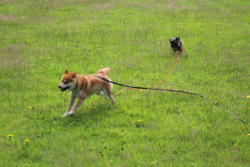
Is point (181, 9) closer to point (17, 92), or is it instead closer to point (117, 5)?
point (117, 5)

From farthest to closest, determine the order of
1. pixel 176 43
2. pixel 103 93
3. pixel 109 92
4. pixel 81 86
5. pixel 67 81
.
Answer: pixel 176 43
pixel 103 93
pixel 109 92
pixel 81 86
pixel 67 81

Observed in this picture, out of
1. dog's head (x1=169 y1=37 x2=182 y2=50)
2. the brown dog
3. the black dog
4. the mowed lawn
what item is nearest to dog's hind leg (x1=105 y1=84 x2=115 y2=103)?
the brown dog

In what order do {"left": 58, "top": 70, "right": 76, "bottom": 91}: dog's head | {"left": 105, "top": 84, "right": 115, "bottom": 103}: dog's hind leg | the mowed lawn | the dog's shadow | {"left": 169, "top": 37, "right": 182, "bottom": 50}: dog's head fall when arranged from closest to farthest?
the mowed lawn < {"left": 58, "top": 70, "right": 76, "bottom": 91}: dog's head < the dog's shadow < {"left": 105, "top": 84, "right": 115, "bottom": 103}: dog's hind leg < {"left": 169, "top": 37, "right": 182, "bottom": 50}: dog's head

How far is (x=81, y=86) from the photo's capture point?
7594mm

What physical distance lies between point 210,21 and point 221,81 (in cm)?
1080

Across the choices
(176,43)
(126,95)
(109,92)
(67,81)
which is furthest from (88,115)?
(176,43)

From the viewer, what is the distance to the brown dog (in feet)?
23.4

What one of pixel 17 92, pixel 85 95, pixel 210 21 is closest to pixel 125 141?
pixel 85 95

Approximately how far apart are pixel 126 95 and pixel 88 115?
176cm

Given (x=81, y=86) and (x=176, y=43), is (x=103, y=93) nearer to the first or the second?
(x=81, y=86)

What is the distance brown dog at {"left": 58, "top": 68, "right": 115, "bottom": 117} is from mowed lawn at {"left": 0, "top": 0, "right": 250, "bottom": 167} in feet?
1.20

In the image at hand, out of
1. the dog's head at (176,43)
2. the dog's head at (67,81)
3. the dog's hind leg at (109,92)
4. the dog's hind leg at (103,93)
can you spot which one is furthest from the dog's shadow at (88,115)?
the dog's head at (176,43)

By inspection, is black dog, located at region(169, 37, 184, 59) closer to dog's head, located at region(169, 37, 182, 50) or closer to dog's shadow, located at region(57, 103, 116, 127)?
dog's head, located at region(169, 37, 182, 50)

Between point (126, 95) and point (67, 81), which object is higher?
point (67, 81)
